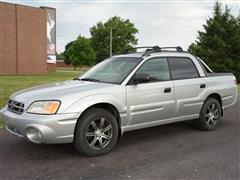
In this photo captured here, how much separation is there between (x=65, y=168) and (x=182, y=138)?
2.59 metres

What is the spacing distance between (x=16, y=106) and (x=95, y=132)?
127cm

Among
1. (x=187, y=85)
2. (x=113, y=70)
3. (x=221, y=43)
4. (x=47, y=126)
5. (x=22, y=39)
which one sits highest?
(x=22, y=39)

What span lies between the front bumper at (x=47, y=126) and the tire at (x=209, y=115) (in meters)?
2.99

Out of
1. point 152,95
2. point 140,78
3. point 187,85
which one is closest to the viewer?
point 140,78

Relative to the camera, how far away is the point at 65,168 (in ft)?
14.3

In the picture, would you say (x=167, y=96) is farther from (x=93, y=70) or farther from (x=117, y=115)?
(x=93, y=70)

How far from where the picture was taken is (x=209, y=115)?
263 inches

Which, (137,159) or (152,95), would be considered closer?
(137,159)

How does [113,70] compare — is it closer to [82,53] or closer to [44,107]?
[44,107]

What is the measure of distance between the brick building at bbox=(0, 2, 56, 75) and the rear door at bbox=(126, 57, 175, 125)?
109ft

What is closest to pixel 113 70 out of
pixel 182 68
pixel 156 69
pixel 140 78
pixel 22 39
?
pixel 140 78

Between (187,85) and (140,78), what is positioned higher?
(140,78)

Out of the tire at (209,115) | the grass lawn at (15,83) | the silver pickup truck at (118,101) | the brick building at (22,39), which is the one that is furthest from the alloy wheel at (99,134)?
the brick building at (22,39)

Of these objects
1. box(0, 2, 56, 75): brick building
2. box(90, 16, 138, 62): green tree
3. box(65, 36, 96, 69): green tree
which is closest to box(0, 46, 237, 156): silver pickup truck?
box(0, 2, 56, 75): brick building
